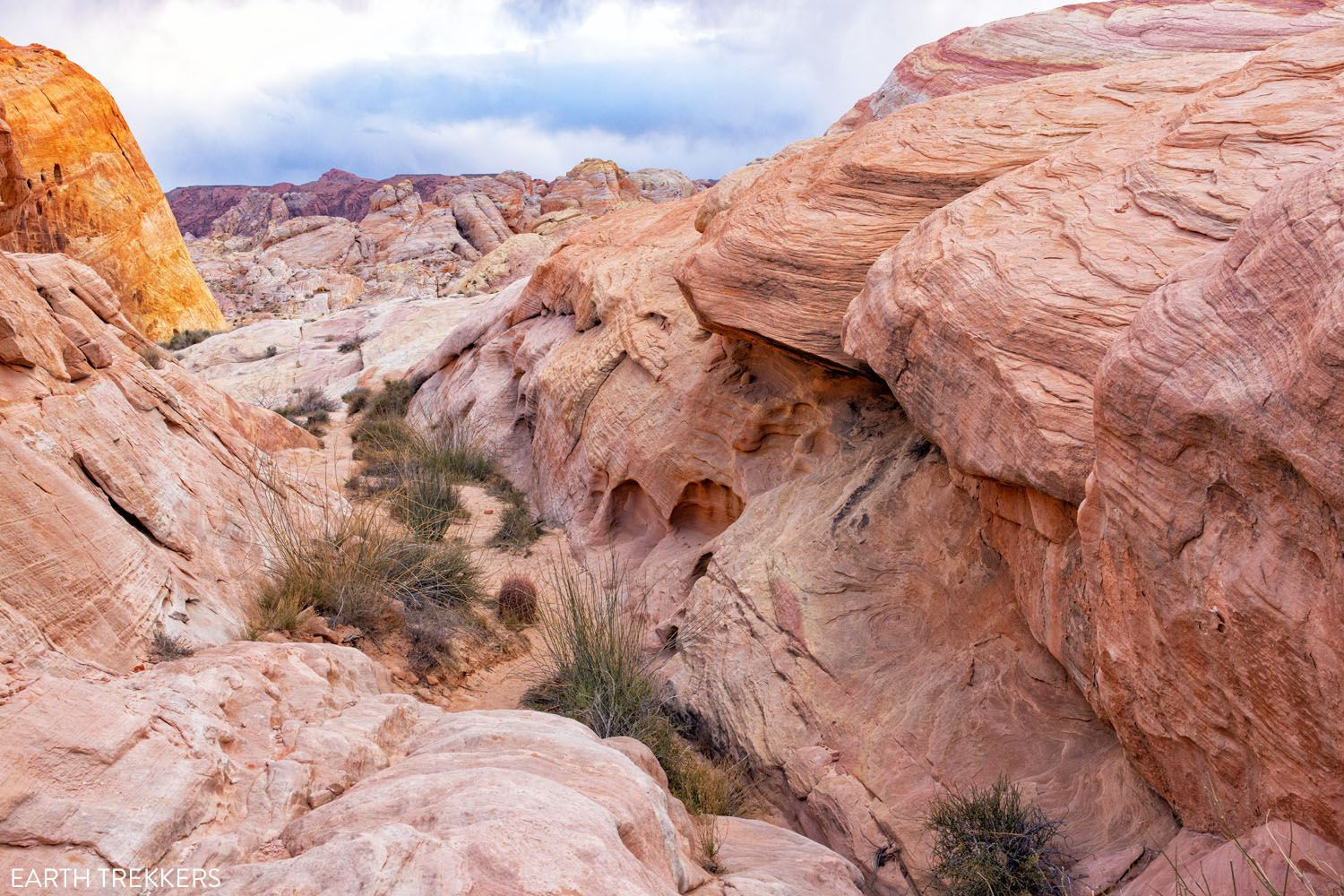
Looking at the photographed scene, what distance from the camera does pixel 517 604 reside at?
758 centimetres

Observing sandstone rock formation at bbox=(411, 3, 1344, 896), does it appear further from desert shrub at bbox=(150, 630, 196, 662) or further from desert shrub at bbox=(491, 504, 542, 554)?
desert shrub at bbox=(150, 630, 196, 662)

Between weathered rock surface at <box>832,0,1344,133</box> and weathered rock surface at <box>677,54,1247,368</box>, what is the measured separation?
1476 mm

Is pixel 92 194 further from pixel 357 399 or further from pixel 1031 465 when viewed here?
pixel 1031 465

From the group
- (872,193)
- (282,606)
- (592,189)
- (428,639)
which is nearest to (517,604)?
(428,639)

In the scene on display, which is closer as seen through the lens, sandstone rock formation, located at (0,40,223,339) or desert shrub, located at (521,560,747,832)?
desert shrub, located at (521,560,747,832)

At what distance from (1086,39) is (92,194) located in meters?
25.6

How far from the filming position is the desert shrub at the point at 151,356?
7.62 metres

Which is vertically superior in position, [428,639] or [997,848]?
[997,848]

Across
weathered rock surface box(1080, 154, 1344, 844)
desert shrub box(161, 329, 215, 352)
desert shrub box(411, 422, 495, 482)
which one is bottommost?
desert shrub box(161, 329, 215, 352)

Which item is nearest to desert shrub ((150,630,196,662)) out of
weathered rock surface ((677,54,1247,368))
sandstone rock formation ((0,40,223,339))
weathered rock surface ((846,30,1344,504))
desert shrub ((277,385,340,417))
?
weathered rock surface ((846,30,1344,504))

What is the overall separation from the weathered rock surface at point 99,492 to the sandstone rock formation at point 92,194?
2044 cm

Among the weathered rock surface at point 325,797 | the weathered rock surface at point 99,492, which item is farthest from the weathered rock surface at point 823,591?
the weathered rock surface at point 99,492

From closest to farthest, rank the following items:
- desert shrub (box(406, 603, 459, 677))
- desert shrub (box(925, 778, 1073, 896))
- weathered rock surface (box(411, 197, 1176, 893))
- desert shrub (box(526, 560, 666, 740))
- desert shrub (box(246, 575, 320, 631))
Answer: desert shrub (box(925, 778, 1073, 896)), weathered rock surface (box(411, 197, 1176, 893)), desert shrub (box(246, 575, 320, 631)), desert shrub (box(526, 560, 666, 740)), desert shrub (box(406, 603, 459, 677))

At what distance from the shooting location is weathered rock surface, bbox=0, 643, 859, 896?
8.32 ft
